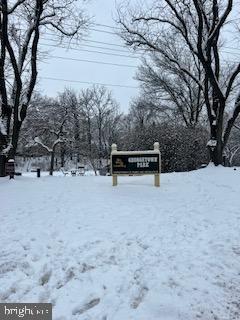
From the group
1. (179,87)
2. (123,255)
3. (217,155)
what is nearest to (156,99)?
(179,87)

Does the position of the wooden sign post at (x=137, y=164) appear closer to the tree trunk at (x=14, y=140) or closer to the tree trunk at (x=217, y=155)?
the tree trunk at (x=14, y=140)

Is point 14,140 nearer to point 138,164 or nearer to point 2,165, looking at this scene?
point 2,165

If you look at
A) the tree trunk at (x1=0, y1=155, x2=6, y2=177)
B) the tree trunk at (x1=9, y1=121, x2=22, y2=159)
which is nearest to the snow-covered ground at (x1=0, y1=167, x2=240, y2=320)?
the tree trunk at (x1=0, y1=155, x2=6, y2=177)

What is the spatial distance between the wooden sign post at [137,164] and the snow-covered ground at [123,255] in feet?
5.71

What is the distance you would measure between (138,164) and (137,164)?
3 centimetres

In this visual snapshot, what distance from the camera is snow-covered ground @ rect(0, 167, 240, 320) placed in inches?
176

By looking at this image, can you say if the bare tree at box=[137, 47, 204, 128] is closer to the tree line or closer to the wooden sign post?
the tree line

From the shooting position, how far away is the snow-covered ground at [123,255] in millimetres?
4480

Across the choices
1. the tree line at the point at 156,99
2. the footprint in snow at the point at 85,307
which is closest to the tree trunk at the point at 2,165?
the tree line at the point at 156,99

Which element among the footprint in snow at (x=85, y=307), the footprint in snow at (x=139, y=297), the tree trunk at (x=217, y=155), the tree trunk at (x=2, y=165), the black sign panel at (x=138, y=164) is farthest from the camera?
the tree trunk at (x=217, y=155)

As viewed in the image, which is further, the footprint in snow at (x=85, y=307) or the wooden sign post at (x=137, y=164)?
the wooden sign post at (x=137, y=164)

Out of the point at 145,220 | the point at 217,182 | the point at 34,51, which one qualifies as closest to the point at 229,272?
the point at 145,220

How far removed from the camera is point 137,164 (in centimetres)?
1168

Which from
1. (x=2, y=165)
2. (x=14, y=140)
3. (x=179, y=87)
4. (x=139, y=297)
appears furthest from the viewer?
(x=179, y=87)
